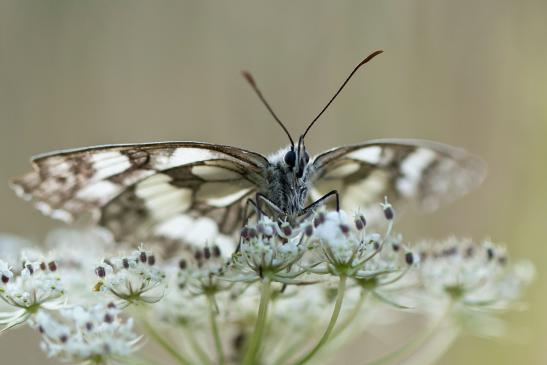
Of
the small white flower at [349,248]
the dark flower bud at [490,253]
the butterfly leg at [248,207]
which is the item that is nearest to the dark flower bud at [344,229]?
the small white flower at [349,248]

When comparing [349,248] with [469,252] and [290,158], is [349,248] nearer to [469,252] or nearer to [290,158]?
[290,158]

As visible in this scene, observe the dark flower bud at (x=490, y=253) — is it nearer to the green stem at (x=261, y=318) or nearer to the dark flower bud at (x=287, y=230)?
the dark flower bud at (x=287, y=230)

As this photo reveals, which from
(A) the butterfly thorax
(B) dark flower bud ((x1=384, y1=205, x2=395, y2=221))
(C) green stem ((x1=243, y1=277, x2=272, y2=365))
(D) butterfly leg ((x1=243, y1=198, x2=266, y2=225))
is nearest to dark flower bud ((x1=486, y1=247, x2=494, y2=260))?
(B) dark flower bud ((x1=384, y1=205, x2=395, y2=221))

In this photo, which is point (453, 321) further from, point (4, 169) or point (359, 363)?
point (4, 169)

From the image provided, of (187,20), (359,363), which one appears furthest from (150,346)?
(187,20)

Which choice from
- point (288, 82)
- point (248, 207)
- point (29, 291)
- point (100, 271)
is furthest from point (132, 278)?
point (288, 82)

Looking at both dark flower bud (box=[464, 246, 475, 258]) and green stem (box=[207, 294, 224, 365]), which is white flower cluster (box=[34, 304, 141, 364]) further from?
dark flower bud (box=[464, 246, 475, 258])
